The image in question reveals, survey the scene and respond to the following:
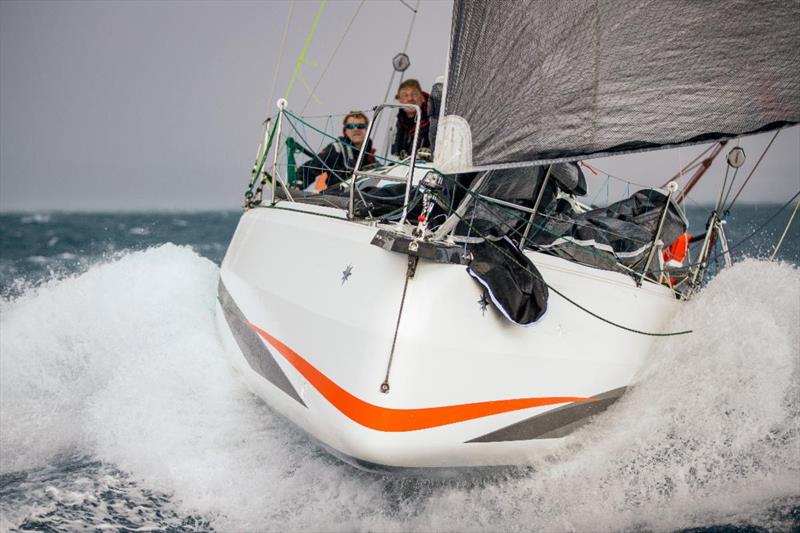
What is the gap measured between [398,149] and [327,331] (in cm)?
280

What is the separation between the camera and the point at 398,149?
563 centimetres

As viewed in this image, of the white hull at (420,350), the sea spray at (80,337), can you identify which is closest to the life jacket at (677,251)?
the white hull at (420,350)

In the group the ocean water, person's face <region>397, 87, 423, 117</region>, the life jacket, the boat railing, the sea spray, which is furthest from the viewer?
person's face <region>397, 87, 423, 117</region>

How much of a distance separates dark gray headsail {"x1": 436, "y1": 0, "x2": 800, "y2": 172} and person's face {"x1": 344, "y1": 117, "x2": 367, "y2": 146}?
94.5 inches

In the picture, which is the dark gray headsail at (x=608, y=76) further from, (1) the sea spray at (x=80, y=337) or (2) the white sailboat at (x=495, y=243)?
(1) the sea spray at (x=80, y=337)

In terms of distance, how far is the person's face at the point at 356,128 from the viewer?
537 centimetres

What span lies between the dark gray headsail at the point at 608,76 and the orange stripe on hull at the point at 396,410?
1121mm

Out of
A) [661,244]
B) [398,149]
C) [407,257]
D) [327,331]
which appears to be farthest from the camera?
[398,149]

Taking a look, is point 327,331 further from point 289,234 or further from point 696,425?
point 696,425

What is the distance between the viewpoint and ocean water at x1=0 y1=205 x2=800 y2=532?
326 cm

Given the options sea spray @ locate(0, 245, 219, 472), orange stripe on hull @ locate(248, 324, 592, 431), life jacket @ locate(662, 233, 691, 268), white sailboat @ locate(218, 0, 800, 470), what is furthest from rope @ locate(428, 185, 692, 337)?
sea spray @ locate(0, 245, 219, 472)

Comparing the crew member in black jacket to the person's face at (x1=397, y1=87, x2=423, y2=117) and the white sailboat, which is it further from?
the white sailboat

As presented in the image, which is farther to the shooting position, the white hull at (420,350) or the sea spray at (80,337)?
the sea spray at (80,337)

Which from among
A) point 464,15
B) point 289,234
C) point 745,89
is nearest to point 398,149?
point 289,234
